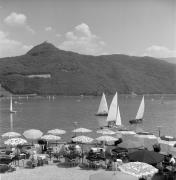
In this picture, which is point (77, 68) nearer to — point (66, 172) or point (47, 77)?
point (47, 77)

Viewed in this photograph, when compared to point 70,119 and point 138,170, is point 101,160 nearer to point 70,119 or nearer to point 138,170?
point 138,170

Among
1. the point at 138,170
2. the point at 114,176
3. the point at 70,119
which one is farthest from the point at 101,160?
the point at 70,119

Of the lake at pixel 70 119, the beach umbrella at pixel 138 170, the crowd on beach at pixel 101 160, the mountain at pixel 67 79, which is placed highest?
the mountain at pixel 67 79

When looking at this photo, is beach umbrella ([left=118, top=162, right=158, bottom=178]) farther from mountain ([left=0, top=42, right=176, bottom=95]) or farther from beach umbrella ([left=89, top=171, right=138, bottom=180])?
mountain ([left=0, top=42, right=176, bottom=95])

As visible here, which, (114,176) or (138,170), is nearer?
(114,176)

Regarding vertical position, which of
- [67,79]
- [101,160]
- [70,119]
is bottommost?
[70,119]

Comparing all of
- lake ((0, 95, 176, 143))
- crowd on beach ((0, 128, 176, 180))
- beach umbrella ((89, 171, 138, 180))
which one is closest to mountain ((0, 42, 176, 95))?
lake ((0, 95, 176, 143))

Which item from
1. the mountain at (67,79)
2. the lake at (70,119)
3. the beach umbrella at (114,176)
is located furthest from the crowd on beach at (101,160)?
the mountain at (67,79)

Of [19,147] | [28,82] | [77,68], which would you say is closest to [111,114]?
[19,147]

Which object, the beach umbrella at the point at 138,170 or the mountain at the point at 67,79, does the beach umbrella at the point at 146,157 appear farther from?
the mountain at the point at 67,79

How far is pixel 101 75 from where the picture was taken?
186 metres

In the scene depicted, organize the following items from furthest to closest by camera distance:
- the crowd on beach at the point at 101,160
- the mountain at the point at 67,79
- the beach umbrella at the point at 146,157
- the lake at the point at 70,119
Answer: the mountain at the point at 67,79, the lake at the point at 70,119, the beach umbrella at the point at 146,157, the crowd on beach at the point at 101,160

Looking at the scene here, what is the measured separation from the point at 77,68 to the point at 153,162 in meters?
173

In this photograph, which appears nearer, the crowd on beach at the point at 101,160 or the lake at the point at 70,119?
the crowd on beach at the point at 101,160
